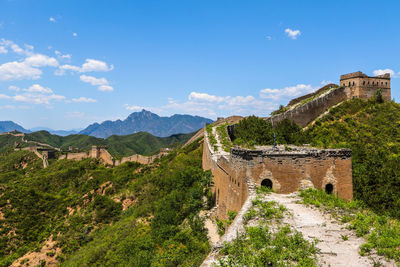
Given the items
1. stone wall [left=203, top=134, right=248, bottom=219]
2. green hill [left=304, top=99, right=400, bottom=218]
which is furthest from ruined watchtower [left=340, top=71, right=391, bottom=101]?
stone wall [left=203, top=134, right=248, bottom=219]

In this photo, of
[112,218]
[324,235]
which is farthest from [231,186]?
[112,218]

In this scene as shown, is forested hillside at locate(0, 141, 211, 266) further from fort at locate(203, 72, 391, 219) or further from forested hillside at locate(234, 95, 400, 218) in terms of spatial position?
forested hillside at locate(234, 95, 400, 218)

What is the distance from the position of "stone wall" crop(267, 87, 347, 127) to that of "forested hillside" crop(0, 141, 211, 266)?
14443 millimetres

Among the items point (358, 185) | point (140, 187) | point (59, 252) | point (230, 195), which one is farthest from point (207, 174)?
point (59, 252)

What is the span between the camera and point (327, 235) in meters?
6.47

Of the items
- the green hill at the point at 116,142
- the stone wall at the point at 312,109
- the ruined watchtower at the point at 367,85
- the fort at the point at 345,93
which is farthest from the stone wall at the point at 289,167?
the green hill at the point at 116,142

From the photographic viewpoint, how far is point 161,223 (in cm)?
1658

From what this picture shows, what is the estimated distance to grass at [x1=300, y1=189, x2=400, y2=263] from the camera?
5395 millimetres

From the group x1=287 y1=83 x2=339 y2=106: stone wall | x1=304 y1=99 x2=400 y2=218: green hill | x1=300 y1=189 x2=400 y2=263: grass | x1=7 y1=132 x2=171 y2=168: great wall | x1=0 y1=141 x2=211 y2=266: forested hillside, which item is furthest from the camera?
x1=7 y1=132 x2=171 y2=168: great wall

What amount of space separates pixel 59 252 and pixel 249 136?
21709 millimetres

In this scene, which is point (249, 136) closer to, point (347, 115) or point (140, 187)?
point (140, 187)

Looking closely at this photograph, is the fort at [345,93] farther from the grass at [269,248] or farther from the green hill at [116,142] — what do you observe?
the green hill at [116,142]

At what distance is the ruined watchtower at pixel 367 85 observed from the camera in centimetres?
4119

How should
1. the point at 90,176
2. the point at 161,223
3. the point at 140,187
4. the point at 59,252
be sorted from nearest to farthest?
1. the point at 161,223
2. the point at 59,252
3. the point at 140,187
4. the point at 90,176
